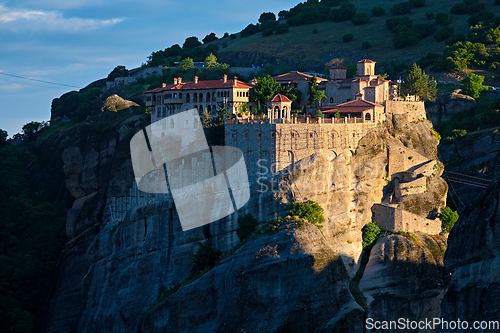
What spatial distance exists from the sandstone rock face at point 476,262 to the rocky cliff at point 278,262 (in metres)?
17.5

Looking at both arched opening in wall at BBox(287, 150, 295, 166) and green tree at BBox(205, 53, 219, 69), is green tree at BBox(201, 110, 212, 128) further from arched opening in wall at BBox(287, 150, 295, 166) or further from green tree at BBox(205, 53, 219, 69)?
green tree at BBox(205, 53, 219, 69)

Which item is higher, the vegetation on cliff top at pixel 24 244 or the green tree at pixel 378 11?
the green tree at pixel 378 11

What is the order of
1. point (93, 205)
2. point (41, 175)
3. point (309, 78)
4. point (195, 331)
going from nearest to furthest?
point (195, 331) → point (309, 78) → point (93, 205) → point (41, 175)

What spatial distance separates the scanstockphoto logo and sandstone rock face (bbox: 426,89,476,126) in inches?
1175

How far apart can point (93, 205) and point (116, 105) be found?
14.3m

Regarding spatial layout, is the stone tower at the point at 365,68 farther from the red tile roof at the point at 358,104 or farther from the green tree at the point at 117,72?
the green tree at the point at 117,72

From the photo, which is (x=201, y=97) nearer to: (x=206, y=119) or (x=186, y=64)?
(x=206, y=119)

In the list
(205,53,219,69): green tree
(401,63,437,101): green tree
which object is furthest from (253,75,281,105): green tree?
(205,53,219,69): green tree

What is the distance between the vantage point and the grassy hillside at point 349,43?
401 feet

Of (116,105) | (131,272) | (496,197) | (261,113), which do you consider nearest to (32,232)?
(116,105)

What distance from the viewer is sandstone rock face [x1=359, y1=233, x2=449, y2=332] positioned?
234 feet

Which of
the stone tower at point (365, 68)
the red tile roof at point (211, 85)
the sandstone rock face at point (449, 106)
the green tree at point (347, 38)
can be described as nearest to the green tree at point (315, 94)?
the stone tower at point (365, 68)

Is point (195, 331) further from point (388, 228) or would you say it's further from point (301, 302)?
point (388, 228)

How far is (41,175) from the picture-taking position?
389ft
